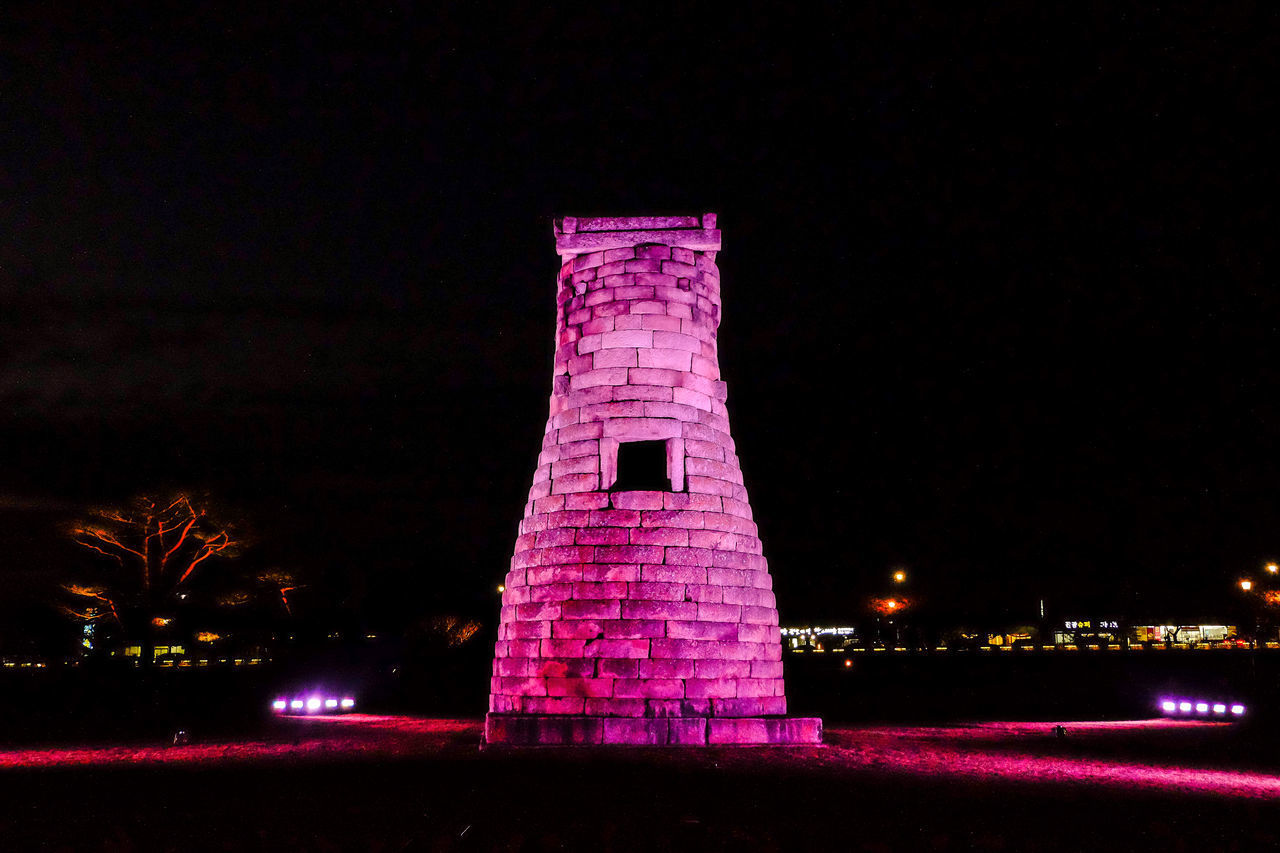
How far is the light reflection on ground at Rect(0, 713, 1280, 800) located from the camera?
37.4 ft

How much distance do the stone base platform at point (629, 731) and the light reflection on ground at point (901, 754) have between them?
1.78 feet

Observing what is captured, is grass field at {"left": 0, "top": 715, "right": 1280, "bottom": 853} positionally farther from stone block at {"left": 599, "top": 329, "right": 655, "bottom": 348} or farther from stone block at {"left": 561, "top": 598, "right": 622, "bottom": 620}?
stone block at {"left": 599, "top": 329, "right": 655, "bottom": 348}

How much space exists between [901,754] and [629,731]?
405cm

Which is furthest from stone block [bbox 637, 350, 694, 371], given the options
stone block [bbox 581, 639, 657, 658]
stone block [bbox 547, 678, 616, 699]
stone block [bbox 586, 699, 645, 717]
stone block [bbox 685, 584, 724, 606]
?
stone block [bbox 586, 699, 645, 717]

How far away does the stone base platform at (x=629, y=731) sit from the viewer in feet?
43.8

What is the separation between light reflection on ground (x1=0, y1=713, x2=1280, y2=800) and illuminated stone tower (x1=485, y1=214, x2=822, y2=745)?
956 millimetres

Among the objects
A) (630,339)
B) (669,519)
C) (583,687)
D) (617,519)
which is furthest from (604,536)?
(630,339)

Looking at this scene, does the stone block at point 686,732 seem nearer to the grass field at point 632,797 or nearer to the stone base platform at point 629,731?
the stone base platform at point 629,731

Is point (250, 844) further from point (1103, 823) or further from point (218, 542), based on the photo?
point (218, 542)

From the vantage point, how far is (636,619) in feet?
45.6

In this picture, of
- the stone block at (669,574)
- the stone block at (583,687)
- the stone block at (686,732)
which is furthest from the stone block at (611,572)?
the stone block at (686,732)

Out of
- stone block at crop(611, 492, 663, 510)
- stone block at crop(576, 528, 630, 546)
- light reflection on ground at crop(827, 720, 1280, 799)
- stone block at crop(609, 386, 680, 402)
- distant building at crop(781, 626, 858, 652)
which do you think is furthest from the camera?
distant building at crop(781, 626, 858, 652)

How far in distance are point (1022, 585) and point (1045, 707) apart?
28.3 m

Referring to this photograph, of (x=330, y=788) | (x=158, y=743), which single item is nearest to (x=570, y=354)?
(x=330, y=788)
